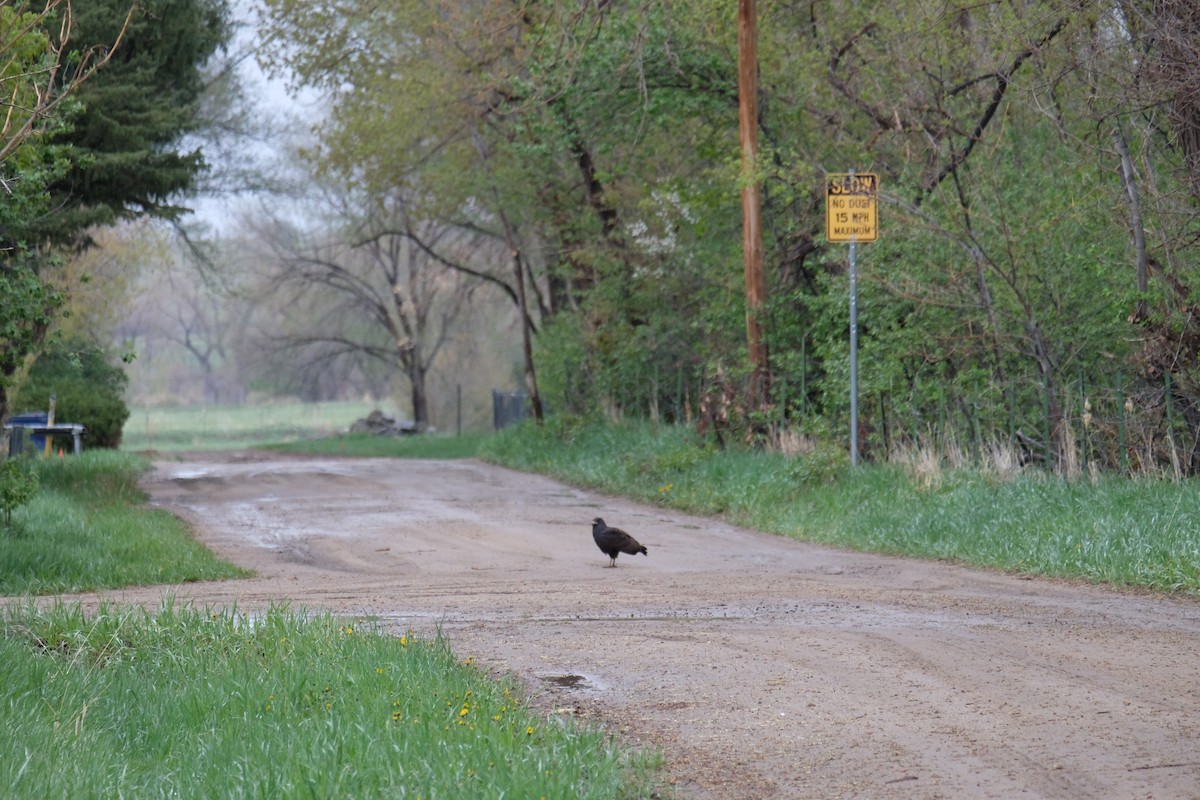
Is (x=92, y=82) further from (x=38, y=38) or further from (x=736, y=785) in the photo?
(x=736, y=785)

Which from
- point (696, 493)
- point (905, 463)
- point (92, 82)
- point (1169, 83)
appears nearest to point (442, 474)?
point (696, 493)

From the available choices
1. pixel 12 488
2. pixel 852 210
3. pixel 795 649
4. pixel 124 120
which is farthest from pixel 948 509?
pixel 124 120

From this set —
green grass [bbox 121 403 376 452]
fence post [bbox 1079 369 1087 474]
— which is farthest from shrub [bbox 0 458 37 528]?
green grass [bbox 121 403 376 452]

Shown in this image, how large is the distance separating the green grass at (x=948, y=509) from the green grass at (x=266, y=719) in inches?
254

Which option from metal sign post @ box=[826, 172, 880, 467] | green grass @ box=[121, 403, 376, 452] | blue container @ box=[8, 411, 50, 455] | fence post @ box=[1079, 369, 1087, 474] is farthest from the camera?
green grass @ box=[121, 403, 376, 452]

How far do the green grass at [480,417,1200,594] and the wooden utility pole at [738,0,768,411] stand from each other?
1.39 meters

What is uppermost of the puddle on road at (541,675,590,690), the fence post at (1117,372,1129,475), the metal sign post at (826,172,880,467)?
the metal sign post at (826,172,880,467)

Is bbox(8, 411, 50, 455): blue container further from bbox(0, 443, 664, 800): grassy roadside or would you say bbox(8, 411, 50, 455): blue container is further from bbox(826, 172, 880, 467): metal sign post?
bbox(0, 443, 664, 800): grassy roadside

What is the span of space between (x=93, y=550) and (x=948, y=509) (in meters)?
8.86

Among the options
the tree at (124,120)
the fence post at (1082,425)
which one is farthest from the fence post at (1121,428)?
the tree at (124,120)

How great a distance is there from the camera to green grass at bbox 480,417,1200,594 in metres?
11.5

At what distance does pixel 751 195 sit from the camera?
786 inches

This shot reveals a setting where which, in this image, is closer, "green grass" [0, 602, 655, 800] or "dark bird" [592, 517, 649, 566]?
"green grass" [0, 602, 655, 800]

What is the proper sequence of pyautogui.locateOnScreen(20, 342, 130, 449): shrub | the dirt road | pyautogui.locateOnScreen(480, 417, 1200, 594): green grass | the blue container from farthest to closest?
pyautogui.locateOnScreen(20, 342, 130, 449): shrub, the blue container, pyautogui.locateOnScreen(480, 417, 1200, 594): green grass, the dirt road
